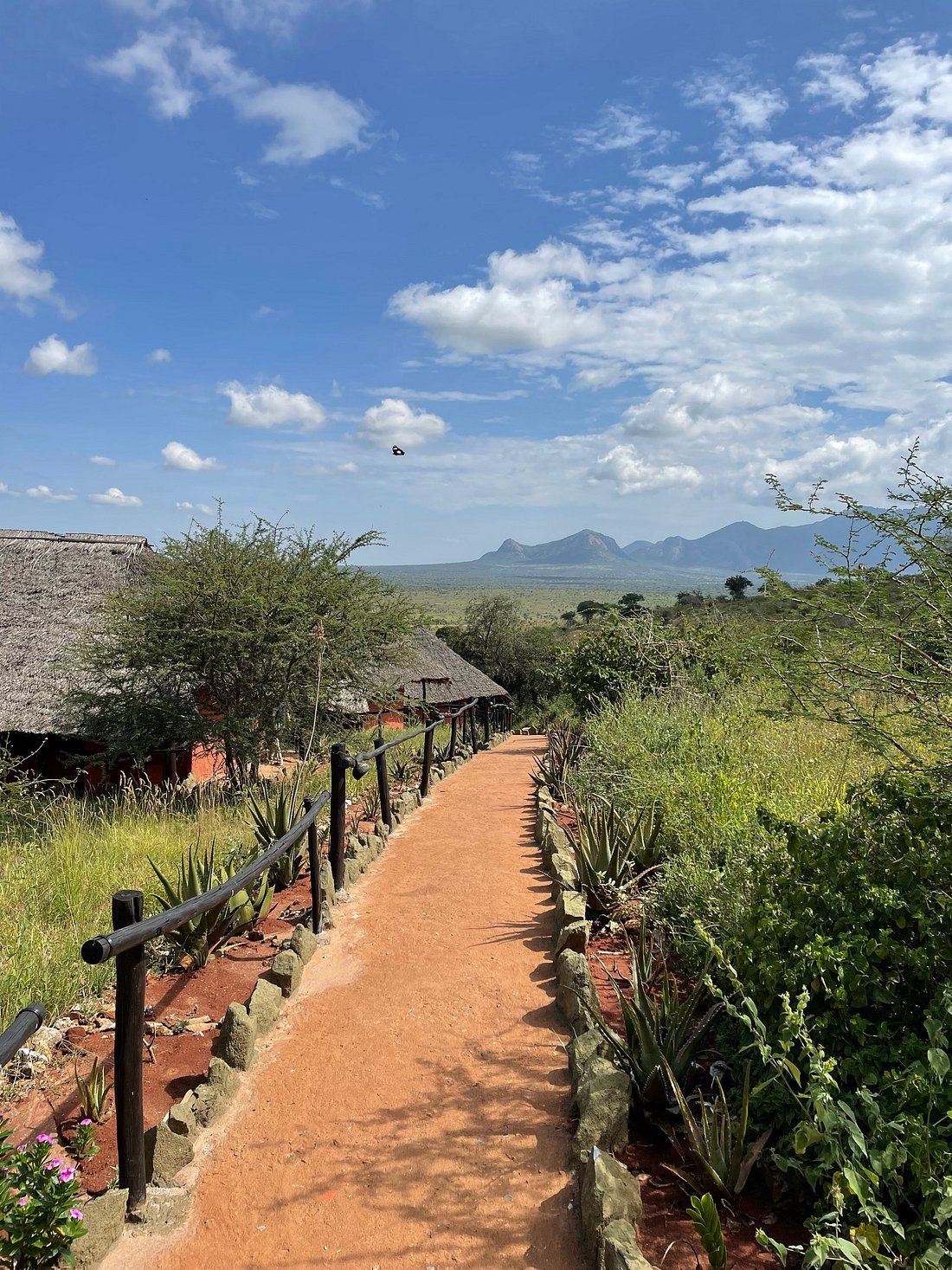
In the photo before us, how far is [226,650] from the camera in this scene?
12.9 metres

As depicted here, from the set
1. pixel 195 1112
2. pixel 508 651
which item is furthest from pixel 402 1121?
pixel 508 651

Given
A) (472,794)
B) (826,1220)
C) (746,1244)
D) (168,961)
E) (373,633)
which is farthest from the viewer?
(373,633)

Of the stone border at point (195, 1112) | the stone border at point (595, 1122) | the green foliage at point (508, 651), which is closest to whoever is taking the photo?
the stone border at point (595, 1122)

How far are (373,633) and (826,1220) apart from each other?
12.6m

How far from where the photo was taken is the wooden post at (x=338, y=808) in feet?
19.9

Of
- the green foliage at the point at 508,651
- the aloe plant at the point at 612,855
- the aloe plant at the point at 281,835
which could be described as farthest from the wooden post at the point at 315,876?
the green foliage at the point at 508,651

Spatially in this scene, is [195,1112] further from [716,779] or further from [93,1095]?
[716,779]

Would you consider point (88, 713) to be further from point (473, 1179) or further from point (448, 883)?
point (473, 1179)

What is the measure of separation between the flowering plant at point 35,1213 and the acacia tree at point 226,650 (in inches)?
392

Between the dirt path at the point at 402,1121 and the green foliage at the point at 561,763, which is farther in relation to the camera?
the green foliage at the point at 561,763

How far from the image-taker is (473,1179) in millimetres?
3111

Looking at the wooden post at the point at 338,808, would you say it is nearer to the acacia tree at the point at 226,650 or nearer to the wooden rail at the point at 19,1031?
Result: the wooden rail at the point at 19,1031

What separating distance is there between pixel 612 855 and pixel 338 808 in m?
2.03

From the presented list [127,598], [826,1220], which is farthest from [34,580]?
[826,1220]
